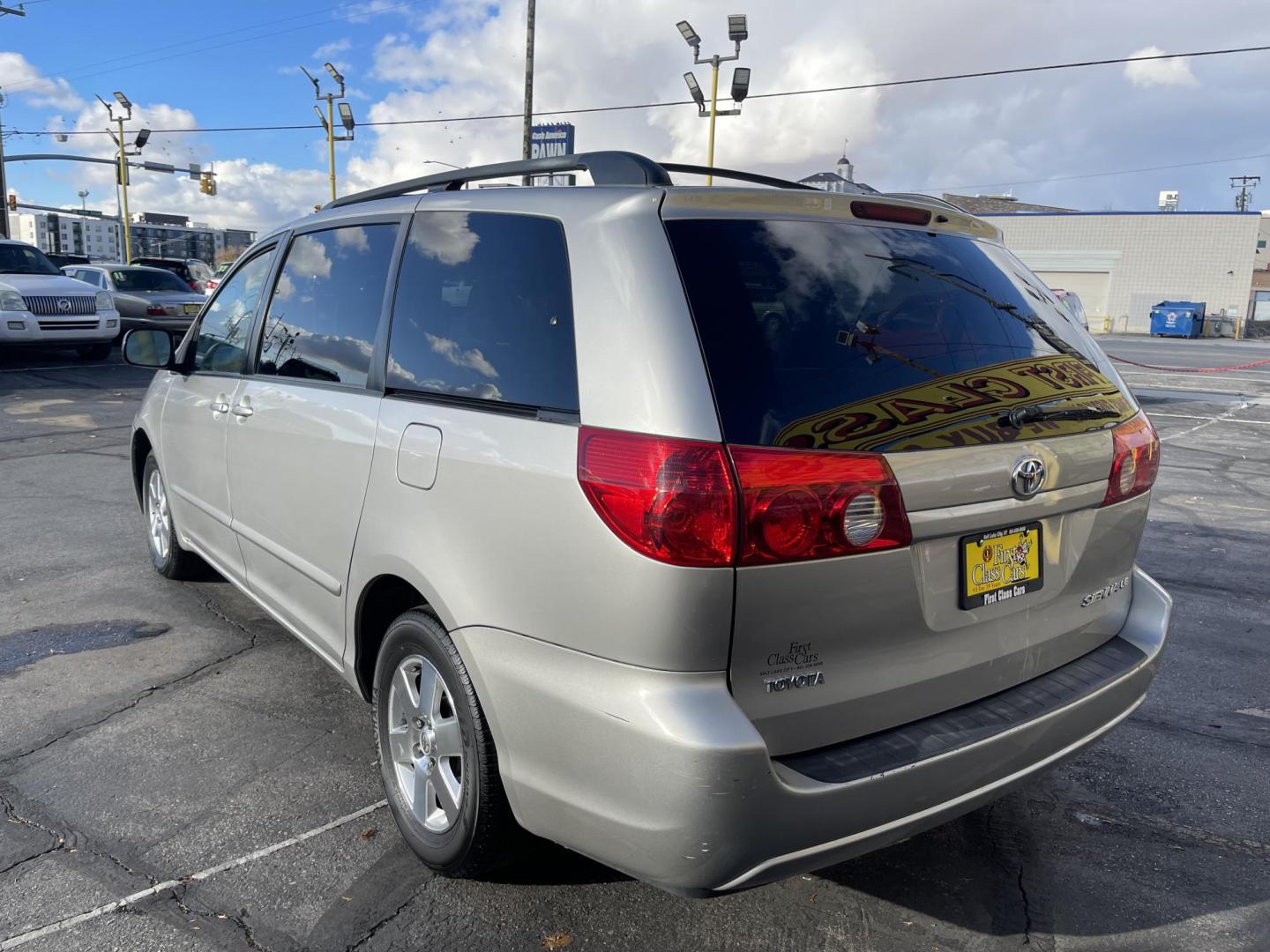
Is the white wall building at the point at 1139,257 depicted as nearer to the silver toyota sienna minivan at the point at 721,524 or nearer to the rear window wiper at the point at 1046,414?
the rear window wiper at the point at 1046,414

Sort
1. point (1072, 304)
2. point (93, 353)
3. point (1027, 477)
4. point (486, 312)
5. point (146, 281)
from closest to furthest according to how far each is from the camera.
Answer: point (1027, 477) < point (486, 312) < point (1072, 304) < point (93, 353) < point (146, 281)

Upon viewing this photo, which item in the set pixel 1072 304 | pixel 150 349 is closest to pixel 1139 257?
pixel 1072 304

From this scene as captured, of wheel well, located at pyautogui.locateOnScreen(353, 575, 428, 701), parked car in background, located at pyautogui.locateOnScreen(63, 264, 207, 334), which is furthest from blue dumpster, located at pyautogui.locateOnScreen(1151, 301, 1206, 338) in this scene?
wheel well, located at pyautogui.locateOnScreen(353, 575, 428, 701)

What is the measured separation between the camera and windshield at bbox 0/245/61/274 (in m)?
14.9

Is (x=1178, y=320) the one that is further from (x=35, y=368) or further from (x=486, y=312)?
(x=486, y=312)

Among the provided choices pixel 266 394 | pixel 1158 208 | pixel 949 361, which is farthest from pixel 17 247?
pixel 1158 208

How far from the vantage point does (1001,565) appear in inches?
93.4

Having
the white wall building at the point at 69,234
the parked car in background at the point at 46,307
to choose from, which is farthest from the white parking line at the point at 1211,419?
the white wall building at the point at 69,234

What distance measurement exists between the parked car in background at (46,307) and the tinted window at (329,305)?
12411 millimetres

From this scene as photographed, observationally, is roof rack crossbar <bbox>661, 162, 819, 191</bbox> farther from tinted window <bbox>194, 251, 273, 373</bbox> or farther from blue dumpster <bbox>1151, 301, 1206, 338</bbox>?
blue dumpster <bbox>1151, 301, 1206, 338</bbox>

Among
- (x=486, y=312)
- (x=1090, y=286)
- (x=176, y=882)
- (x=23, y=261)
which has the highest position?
(x=1090, y=286)

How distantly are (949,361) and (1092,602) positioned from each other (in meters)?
0.86

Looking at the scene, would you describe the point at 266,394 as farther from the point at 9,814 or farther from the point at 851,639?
the point at 851,639

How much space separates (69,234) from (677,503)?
574 feet
